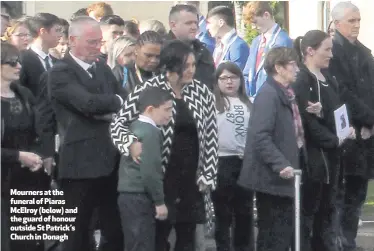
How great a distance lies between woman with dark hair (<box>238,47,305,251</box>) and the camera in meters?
7.07

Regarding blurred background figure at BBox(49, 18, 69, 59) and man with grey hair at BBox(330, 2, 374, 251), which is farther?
blurred background figure at BBox(49, 18, 69, 59)

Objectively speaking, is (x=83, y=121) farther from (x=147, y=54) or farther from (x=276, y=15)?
(x=276, y=15)

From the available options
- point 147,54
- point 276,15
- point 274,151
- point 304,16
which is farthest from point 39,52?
point 276,15

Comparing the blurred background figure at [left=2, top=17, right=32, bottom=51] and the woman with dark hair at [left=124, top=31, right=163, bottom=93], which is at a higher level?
the blurred background figure at [left=2, top=17, right=32, bottom=51]

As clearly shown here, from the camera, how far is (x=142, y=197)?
6652 mm

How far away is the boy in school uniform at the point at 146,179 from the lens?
259 inches

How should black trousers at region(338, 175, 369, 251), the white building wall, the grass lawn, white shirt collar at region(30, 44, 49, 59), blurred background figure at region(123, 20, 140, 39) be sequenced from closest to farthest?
white shirt collar at region(30, 44, 49, 59), black trousers at region(338, 175, 369, 251), blurred background figure at region(123, 20, 140, 39), the grass lawn, the white building wall

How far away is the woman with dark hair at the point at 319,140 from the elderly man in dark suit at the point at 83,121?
52.7 inches

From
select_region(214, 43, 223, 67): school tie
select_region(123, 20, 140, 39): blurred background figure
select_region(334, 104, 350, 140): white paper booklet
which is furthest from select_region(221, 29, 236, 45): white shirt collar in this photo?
select_region(334, 104, 350, 140): white paper booklet

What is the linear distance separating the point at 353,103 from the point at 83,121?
2.24m

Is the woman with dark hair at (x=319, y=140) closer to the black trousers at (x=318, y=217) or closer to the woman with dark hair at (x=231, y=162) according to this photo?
the black trousers at (x=318, y=217)

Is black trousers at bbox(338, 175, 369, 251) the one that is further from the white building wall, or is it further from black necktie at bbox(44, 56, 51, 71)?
the white building wall

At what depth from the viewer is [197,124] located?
22.6 ft

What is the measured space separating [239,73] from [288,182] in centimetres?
113
